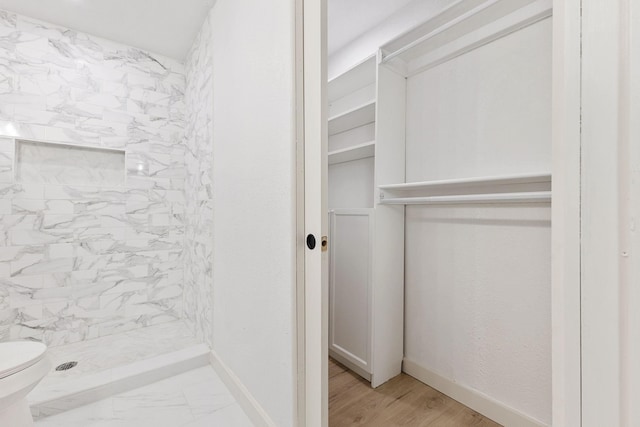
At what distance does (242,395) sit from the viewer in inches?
62.9

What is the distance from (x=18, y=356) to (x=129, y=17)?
2.28 meters

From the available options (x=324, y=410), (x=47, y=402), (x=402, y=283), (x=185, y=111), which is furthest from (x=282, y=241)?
(x=185, y=111)

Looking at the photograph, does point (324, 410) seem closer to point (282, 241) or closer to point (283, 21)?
point (282, 241)

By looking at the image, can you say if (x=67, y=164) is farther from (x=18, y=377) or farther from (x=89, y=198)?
(x=18, y=377)

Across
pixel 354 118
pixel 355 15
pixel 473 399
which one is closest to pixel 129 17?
pixel 355 15

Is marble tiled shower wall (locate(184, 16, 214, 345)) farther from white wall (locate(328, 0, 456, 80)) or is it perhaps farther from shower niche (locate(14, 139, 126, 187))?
white wall (locate(328, 0, 456, 80))

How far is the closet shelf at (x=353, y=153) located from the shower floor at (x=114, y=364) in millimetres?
1763

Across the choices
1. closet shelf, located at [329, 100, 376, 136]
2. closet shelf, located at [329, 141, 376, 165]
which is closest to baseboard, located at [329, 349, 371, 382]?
closet shelf, located at [329, 141, 376, 165]

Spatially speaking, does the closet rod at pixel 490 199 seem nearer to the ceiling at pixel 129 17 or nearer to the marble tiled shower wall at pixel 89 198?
the marble tiled shower wall at pixel 89 198

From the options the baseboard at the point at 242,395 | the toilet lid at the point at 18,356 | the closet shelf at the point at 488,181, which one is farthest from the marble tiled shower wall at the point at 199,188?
the closet shelf at the point at 488,181

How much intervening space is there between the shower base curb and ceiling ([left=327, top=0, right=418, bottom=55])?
2624mm

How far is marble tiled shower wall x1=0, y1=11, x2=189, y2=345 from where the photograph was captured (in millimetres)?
2088

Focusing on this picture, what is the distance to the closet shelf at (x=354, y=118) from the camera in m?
1.93

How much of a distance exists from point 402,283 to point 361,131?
121 cm
